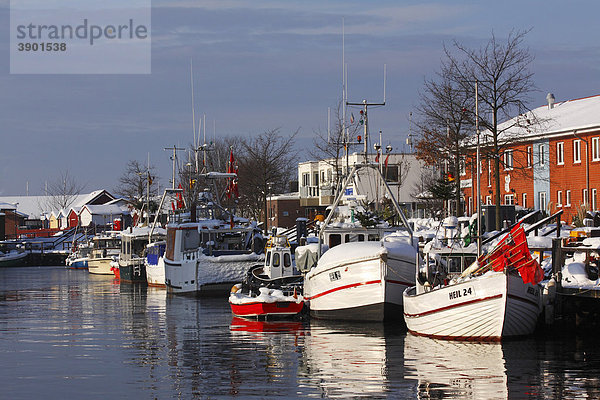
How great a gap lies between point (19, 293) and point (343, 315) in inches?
1191

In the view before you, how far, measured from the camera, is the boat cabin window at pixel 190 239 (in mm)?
51906

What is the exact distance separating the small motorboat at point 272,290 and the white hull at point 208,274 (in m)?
5.17

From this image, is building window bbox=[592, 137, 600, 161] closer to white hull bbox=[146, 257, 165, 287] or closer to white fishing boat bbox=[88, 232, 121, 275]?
white hull bbox=[146, 257, 165, 287]

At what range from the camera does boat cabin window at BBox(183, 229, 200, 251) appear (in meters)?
51.9

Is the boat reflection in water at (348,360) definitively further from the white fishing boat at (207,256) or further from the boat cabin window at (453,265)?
the white fishing boat at (207,256)

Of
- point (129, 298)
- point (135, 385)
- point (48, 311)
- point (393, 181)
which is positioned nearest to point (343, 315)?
point (135, 385)

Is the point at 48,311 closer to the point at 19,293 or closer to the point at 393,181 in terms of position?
the point at 19,293

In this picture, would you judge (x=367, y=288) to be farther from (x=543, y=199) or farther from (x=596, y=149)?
(x=543, y=199)

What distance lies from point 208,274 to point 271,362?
990 inches

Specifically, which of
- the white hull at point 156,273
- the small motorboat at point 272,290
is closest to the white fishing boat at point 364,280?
the small motorboat at point 272,290

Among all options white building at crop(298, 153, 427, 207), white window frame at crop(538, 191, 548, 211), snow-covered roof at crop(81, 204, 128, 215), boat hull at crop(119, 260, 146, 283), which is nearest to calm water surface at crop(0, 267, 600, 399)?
boat hull at crop(119, 260, 146, 283)

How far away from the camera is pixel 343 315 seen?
32.5 meters

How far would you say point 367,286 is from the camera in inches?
1233

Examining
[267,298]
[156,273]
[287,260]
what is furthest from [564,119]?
[267,298]
